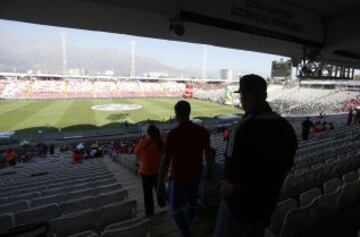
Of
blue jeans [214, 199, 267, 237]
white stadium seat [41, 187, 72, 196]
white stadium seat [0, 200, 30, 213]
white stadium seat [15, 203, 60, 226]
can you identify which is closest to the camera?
blue jeans [214, 199, 267, 237]

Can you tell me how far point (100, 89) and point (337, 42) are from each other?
63118 millimetres

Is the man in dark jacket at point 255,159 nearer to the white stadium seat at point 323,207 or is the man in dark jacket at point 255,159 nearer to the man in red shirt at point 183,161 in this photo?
→ the man in red shirt at point 183,161

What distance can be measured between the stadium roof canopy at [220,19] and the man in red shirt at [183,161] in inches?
96.3

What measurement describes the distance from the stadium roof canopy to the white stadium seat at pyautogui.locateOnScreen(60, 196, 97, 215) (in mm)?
2687

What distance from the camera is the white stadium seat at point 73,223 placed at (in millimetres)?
3115

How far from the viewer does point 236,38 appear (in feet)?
23.0

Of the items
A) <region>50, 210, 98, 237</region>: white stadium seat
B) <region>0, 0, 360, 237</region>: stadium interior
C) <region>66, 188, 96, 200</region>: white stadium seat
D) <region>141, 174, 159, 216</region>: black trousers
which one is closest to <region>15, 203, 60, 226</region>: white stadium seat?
<region>0, 0, 360, 237</region>: stadium interior

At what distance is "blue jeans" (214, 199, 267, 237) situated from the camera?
2104 millimetres

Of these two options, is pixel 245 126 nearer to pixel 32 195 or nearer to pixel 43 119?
pixel 32 195

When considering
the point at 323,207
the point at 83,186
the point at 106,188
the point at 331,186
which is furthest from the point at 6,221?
the point at 331,186

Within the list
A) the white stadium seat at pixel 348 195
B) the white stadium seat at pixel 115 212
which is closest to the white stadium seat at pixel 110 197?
the white stadium seat at pixel 115 212

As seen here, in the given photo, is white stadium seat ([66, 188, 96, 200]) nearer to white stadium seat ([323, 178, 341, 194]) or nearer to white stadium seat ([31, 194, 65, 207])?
white stadium seat ([31, 194, 65, 207])

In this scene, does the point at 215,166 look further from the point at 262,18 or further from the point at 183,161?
the point at 262,18

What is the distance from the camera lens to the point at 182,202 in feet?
10.8
